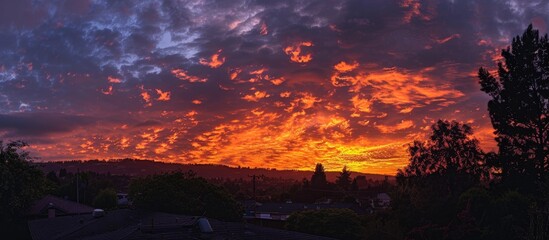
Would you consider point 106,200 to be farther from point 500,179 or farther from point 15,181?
point 500,179

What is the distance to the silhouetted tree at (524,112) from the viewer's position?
141ft

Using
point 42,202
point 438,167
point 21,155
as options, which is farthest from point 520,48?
point 42,202

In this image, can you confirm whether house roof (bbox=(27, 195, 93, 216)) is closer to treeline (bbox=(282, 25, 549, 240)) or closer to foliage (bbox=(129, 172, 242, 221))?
foliage (bbox=(129, 172, 242, 221))

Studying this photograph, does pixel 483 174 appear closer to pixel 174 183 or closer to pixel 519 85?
pixel 519 85

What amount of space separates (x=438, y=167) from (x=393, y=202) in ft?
24.7

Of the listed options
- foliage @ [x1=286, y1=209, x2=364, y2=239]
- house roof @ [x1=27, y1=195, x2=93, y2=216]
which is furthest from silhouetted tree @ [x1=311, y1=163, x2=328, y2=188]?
house roof @ [x1=27, y1=195, x2=93, y2=216]

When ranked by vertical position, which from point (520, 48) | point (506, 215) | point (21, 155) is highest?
point (520, 48)

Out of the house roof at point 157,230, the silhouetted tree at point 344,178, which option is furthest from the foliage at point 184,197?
the silhouetted tree at point 344,178

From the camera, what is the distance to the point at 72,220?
4412 centimetres

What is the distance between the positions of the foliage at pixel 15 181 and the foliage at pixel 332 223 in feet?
88.3

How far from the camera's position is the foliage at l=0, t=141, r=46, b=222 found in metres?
43.0

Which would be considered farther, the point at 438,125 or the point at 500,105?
the point at 438,125

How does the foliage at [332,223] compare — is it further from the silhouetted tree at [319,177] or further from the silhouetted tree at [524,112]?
the silhouetted tree at [319,177]

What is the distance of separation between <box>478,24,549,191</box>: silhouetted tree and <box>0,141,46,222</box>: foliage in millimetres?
41223
